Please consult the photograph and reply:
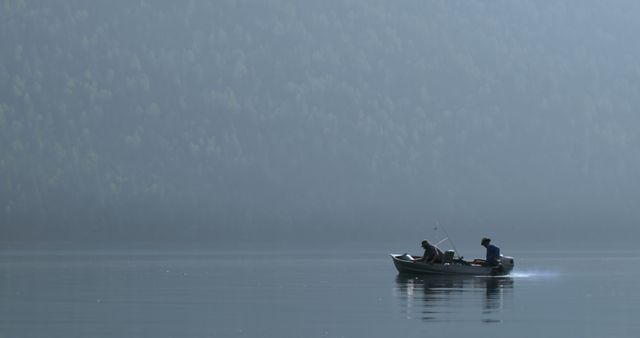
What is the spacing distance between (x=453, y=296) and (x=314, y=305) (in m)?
7.58

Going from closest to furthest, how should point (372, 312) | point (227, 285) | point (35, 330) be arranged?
point (35, 330)
point (372, 312)
point (227, 285)

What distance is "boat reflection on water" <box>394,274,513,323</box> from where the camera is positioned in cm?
5722

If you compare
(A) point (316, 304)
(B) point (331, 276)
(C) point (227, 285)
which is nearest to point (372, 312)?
(A) point (316, 304)

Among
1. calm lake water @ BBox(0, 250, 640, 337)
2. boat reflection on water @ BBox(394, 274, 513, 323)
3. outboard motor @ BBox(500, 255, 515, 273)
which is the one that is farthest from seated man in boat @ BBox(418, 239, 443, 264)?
outboard motor @ BBox(500, 255, 515, 273)

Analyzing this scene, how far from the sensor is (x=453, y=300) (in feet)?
213

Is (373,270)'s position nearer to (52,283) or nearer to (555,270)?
(555,270)

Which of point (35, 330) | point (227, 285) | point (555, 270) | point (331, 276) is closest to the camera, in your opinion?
point (35, 330)

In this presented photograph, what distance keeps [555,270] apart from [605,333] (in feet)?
178

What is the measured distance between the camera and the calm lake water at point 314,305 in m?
51.4

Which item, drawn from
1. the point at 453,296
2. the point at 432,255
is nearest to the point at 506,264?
the point at 432,255

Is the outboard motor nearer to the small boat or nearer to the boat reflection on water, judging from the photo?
the small boat

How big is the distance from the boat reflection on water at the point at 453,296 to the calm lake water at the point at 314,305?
5 centimetres

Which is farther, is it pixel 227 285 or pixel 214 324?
pixel 227 285

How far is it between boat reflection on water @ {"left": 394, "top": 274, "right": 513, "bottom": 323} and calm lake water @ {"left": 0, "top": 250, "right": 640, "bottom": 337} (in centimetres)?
5
